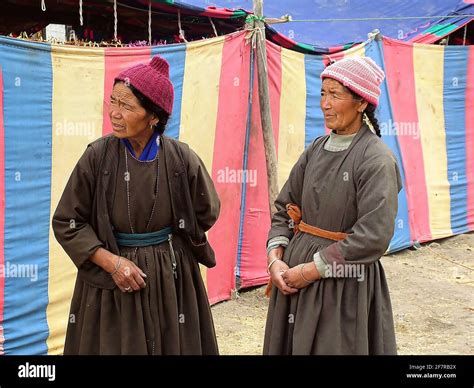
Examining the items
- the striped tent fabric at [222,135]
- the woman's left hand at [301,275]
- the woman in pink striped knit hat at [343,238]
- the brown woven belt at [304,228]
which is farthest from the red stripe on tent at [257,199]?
the woman's left hand at [301,275]

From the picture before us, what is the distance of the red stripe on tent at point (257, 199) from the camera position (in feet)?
17.6

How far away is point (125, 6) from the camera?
4734mm

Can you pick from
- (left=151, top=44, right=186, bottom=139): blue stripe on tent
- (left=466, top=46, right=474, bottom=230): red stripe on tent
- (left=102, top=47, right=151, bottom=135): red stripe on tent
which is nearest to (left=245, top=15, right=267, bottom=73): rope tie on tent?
(left=151, top=44, right=186, bottom=139): blue stripe on tent

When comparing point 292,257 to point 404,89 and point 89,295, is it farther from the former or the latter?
point 404,89

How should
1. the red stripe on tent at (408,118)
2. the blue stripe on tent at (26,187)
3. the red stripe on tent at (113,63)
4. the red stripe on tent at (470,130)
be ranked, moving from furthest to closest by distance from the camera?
the red stripe on tent at (470,130), the red stripe on tent at (408,118), the red stripe on tent at (113,63), the blue stripe on tent at (26,187)

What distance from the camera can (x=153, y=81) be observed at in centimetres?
255

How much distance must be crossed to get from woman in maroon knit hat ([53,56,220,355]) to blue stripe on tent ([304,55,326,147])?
3378 mm

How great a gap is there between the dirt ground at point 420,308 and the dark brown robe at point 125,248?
205 centimetres

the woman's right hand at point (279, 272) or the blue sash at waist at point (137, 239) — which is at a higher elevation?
the blue sash at waist at point (137, 239)

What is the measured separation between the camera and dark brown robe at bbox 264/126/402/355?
2.41m

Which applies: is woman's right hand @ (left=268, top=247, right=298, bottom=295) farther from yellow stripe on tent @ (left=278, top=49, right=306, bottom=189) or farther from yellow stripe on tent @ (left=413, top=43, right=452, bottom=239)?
yellow stripe on tent @ (left=413, top=43, right=452, bottom=239)

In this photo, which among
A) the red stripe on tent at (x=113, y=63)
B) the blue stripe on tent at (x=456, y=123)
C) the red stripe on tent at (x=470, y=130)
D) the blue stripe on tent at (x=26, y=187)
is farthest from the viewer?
the red stripe on tent at (x=470, y=130)

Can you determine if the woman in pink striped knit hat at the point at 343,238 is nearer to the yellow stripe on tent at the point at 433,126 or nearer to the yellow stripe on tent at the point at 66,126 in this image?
the yellow stripe on tent at the point at 66,126

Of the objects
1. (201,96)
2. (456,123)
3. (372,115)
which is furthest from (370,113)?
(456,123)
